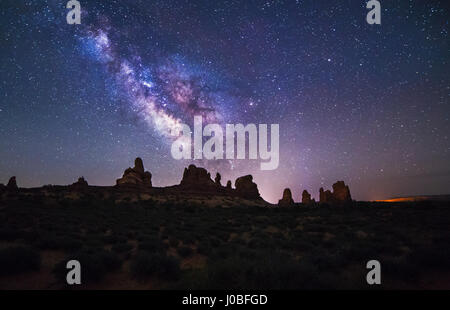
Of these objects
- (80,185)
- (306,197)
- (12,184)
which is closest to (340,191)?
(306,197)

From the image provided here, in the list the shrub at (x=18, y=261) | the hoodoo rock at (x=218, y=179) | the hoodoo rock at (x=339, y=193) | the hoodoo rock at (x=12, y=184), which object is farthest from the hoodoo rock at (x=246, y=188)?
the shrub at (x=18, y=261)

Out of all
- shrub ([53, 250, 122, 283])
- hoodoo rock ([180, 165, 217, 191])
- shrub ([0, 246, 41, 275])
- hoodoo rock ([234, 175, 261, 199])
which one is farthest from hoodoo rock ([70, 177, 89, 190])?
hoodoo rock ([234, 175, 261, 199])

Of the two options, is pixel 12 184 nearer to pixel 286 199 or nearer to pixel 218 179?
pixel 218 179

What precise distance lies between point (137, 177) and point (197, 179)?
72.7 feet

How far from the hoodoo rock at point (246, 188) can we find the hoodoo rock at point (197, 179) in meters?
11.7

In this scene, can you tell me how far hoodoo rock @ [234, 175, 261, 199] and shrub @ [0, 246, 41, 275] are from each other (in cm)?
7263

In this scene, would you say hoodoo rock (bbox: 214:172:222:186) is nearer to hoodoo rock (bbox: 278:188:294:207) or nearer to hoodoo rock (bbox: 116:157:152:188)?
hoodoo rock (bbox: 278:188:294:207)

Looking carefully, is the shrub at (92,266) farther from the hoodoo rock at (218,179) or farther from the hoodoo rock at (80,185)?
the hoodoo rock at (218,179)

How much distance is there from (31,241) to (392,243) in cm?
1831

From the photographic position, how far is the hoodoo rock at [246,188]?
7838 cm

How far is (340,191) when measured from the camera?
62.4 metres

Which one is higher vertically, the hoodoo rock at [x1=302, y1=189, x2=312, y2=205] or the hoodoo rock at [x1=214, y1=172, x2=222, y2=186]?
the hoodoo rock at [x1=214, y1=172, x2=222, y2=186]

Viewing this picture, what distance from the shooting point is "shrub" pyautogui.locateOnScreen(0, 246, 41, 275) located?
242 inches

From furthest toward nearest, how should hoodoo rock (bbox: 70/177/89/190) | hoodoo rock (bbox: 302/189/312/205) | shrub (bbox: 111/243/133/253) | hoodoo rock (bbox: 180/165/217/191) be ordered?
hoodoo rock (bbox: 302/189/312/205)
hoodoo rock (bbox: 180/165/217/191)
hoodoo rock (bbox: 70/177/89/190)
shrub (bbox: 111/243/133/253)
